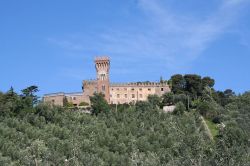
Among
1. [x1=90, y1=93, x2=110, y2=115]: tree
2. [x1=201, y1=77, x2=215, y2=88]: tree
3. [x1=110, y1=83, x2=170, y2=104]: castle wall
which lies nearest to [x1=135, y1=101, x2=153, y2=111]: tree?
[x1=90, y1=93, x2=110, y2=115]: tree

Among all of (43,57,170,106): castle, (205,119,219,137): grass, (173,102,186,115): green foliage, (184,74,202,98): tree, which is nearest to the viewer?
(205,119,219,137): grass

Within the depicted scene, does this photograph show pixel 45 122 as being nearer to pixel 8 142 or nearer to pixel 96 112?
pixel 96 112

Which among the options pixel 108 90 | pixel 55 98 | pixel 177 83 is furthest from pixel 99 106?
pixel 177 83

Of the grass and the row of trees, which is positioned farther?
the grass

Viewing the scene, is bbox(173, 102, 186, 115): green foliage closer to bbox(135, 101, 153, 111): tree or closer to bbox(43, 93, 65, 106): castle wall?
bbox(135, 101, 153, 111): tree

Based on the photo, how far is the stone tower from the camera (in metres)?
97.6

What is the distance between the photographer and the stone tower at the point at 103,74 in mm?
97625

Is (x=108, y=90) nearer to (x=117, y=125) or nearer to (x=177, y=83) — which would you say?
(x=177, y=83)

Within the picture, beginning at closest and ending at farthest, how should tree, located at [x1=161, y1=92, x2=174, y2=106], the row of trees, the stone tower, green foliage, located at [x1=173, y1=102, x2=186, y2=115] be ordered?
the row of trees
green foliage, located at [x1=173, y1=102, x2=186, y2=115]
tree, located at [x1=161, y1=92, x2=174, y2=106]
the stone tower

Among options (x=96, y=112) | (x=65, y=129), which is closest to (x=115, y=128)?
(x=65, y=129)

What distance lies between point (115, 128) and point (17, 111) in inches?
511

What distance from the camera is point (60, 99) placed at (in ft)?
312

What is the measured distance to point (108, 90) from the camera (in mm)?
97938

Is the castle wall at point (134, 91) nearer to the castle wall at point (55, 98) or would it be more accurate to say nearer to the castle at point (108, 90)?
the castle at point (108, 90)
